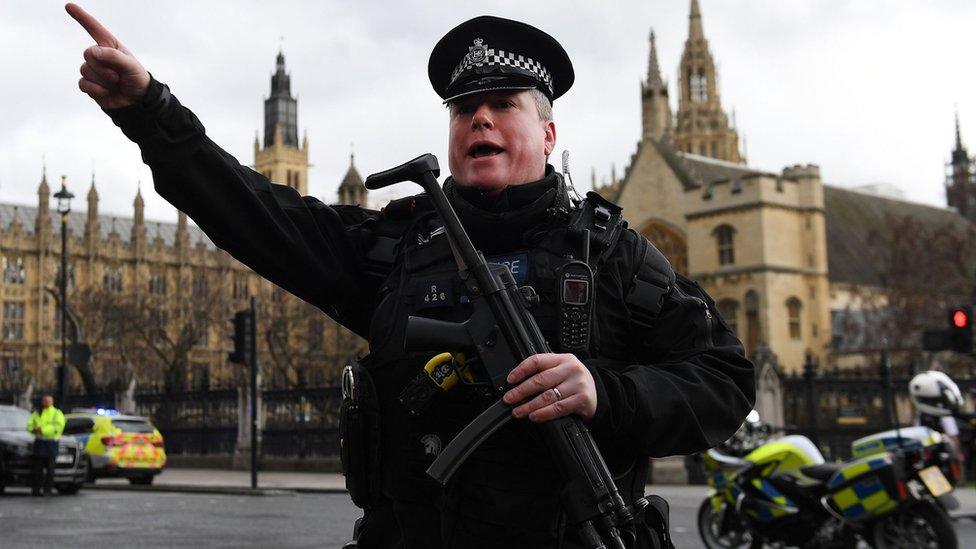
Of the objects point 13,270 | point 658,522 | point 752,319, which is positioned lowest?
point 658,522

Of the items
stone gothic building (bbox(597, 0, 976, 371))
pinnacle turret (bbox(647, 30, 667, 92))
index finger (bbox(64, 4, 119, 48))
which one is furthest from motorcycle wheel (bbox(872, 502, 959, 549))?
pinnacle turret (bbox(647, 30, 667, 92))

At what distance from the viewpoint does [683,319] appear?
2.63 meters

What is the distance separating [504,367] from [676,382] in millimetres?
364

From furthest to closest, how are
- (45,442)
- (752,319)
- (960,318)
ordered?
(752,319) → (45,442) → (960,318)

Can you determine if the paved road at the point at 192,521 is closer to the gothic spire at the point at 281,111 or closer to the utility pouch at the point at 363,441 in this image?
the utility pouch at the point at 363,441

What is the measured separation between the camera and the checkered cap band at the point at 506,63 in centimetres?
274

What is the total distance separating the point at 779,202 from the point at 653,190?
6.64m

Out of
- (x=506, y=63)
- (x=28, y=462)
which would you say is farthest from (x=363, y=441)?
(x=28, y=462)

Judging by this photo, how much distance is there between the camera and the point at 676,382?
2.48 meters

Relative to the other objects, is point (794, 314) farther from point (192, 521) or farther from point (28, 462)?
point (192, 521)

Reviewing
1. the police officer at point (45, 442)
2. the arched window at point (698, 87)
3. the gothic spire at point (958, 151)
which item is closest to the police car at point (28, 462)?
the police officer at point (45, 442)

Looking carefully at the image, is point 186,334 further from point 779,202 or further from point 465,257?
point 465,257

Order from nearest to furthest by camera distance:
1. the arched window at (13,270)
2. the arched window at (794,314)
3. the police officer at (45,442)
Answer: the police officer at (45,442), the arched window at (794,314), the arched window at (13,270)

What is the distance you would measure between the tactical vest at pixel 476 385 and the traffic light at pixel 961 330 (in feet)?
45.0
